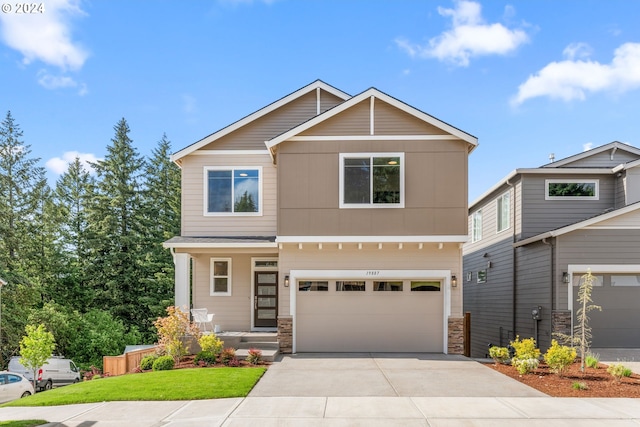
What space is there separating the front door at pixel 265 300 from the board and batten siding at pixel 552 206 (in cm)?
830

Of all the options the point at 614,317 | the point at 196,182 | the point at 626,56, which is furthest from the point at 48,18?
the point at 626,56

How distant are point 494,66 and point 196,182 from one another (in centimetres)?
1088

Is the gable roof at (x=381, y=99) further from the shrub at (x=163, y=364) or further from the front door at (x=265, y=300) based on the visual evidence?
the shrub at (x=163, y=364)

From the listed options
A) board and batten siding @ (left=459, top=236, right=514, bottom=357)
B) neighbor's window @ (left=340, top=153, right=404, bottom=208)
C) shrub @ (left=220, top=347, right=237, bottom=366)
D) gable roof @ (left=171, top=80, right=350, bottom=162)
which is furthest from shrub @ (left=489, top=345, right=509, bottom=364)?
gable roof @ (left=171, top=80, right=350, bottom=162)

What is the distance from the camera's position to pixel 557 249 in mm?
14203

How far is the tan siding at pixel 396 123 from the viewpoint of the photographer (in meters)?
14.0

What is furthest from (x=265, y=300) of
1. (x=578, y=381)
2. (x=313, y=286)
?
(x=578, y=381)

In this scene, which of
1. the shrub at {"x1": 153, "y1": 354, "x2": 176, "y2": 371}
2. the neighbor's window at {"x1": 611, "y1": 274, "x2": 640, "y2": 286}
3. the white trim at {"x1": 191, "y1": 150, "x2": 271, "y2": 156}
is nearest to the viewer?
the shrub at {"x1": 153, "y1": 354, "x2": 176, "y2": 371}

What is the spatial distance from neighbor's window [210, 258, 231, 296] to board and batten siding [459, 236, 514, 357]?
309 inches

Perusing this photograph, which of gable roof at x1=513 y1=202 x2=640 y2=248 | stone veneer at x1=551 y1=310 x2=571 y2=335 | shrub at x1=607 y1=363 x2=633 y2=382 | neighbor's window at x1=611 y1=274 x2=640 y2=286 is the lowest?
shrub at x1=607 y1=363 x2=633 y2=382

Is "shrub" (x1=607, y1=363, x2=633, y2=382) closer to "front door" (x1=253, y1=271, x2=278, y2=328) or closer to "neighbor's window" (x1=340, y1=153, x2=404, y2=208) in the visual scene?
"neighbor's window" (x1=340, y1=153, x2=404, y2=208)

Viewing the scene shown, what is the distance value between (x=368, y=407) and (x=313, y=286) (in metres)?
6.43

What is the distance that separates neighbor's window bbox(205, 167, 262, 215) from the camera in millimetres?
16047

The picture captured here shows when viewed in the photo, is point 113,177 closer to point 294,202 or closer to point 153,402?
point 294,202
